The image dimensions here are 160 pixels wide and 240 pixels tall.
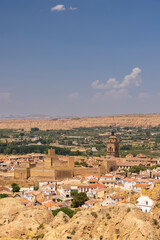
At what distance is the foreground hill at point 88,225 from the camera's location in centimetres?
1675

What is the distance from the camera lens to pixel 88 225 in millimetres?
18188

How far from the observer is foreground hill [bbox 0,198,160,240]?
16750 mm

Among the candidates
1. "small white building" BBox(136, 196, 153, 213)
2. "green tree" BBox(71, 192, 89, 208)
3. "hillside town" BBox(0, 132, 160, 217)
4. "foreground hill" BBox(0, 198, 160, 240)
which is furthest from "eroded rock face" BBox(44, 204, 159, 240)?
"green tree" BBox(71, 192, 89, 208)

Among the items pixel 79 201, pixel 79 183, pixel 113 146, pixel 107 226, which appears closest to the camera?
pixel 107 226

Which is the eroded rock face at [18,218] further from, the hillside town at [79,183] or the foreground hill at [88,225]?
the hillside town at [79,183]

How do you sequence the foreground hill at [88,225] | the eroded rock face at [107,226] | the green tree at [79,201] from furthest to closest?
1. the green tree at [79,201]
2. the foreground hill at [88,225]
3. the eroded rock face at [107,226]

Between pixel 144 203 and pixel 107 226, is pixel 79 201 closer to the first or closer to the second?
pixel 144 203

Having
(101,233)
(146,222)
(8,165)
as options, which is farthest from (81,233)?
(8,165)

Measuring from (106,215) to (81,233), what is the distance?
4.74 ft

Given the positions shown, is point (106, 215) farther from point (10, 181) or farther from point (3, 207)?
point (10, 181)

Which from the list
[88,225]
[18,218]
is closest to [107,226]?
[88,225]

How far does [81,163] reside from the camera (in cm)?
6469

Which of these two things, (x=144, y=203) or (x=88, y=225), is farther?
(x=144, y=203)

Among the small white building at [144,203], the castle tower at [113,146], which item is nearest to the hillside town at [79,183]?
the small white building at [144,203]
